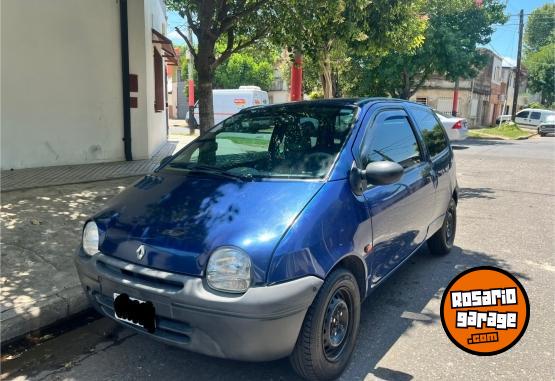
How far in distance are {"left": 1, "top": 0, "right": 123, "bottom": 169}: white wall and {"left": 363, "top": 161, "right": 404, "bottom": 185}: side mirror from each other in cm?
691

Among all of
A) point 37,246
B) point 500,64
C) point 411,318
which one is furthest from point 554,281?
point 500,64

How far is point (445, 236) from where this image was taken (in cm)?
511

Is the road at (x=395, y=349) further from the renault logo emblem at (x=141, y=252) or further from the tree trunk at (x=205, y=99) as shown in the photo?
the tree trunk at (x=205, y=99)

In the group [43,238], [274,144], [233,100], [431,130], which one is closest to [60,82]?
[43,238]

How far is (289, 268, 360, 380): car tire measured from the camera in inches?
102

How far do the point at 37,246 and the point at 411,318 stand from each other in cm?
357

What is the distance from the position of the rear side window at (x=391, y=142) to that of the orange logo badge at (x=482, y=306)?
1.06 meters

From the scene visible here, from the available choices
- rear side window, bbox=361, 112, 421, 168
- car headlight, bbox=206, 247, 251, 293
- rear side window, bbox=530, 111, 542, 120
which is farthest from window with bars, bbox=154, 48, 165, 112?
rear side window, bbox=530, 111, 542, 120

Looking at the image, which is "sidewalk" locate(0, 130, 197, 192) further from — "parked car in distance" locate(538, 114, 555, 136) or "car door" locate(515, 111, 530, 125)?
"car door" locate(515, 111, 530, 125)

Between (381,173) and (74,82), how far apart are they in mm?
7159

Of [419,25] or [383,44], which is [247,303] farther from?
[419,25]

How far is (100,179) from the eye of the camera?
751cm

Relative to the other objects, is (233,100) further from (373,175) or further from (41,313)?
(373,175)

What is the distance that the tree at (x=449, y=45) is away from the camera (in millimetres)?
20438
